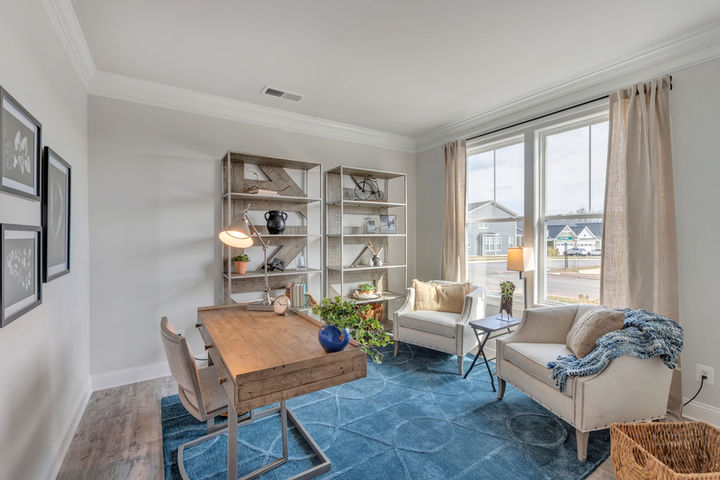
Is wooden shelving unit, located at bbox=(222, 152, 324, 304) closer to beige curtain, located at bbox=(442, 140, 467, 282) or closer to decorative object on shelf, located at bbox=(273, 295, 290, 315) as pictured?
decorative object on shelf, located at bbox=(273, 295, 290, 315)

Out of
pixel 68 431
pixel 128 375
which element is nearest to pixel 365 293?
pixel 128 375

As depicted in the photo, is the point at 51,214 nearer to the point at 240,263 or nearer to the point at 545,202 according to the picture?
the point at 240,263

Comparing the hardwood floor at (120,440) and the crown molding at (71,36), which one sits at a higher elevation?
the crown molding at (71,36)

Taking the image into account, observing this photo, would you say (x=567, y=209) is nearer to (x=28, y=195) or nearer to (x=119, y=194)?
(x=28, y=195)

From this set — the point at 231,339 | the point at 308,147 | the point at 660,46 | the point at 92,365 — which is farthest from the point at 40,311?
the point at 660,46

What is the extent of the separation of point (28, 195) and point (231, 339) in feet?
3.69

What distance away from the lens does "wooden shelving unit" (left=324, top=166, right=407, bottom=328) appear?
4127mm

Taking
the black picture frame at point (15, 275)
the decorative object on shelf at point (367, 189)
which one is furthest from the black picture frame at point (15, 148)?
the decorative object on shelf at point (367, 189)

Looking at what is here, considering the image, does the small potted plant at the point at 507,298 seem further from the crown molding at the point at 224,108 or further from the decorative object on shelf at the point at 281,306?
the crown molding at the point at 224,108

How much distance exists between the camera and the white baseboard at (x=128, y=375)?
9.62ft

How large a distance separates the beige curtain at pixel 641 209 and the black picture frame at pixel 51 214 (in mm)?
3729

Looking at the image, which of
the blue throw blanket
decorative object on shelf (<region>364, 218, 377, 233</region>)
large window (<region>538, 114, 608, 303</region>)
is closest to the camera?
the blue throw blanket

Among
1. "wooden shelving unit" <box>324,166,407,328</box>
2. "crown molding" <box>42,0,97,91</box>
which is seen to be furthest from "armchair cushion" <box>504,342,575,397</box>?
"crown molding" <box>42,0,97,91</box>

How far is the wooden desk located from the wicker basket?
129cm
